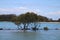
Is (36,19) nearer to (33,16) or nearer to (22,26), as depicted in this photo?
(33,16)

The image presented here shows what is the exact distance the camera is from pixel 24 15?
1507 inches

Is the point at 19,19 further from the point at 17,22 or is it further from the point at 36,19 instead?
the point at 36,19

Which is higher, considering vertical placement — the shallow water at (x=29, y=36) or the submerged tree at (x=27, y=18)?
the submerged tree at (x=27, y=18)

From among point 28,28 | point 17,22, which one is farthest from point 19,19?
point 28,28

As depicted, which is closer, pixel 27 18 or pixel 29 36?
pixel 29 36

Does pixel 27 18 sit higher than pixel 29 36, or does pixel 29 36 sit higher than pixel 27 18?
pixel 27 18

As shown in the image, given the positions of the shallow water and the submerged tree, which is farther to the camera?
the submerged tree

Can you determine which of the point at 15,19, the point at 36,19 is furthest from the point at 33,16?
the point at 15,19

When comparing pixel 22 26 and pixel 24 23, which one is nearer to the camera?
pixel 24 23

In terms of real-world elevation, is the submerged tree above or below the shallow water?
above

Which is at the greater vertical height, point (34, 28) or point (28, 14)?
point (28, 14)

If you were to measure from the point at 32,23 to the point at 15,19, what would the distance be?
3353 millimetres

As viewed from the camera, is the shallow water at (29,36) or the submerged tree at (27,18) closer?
the shallow water at (29,36)

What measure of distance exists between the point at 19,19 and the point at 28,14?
1.89 metres
